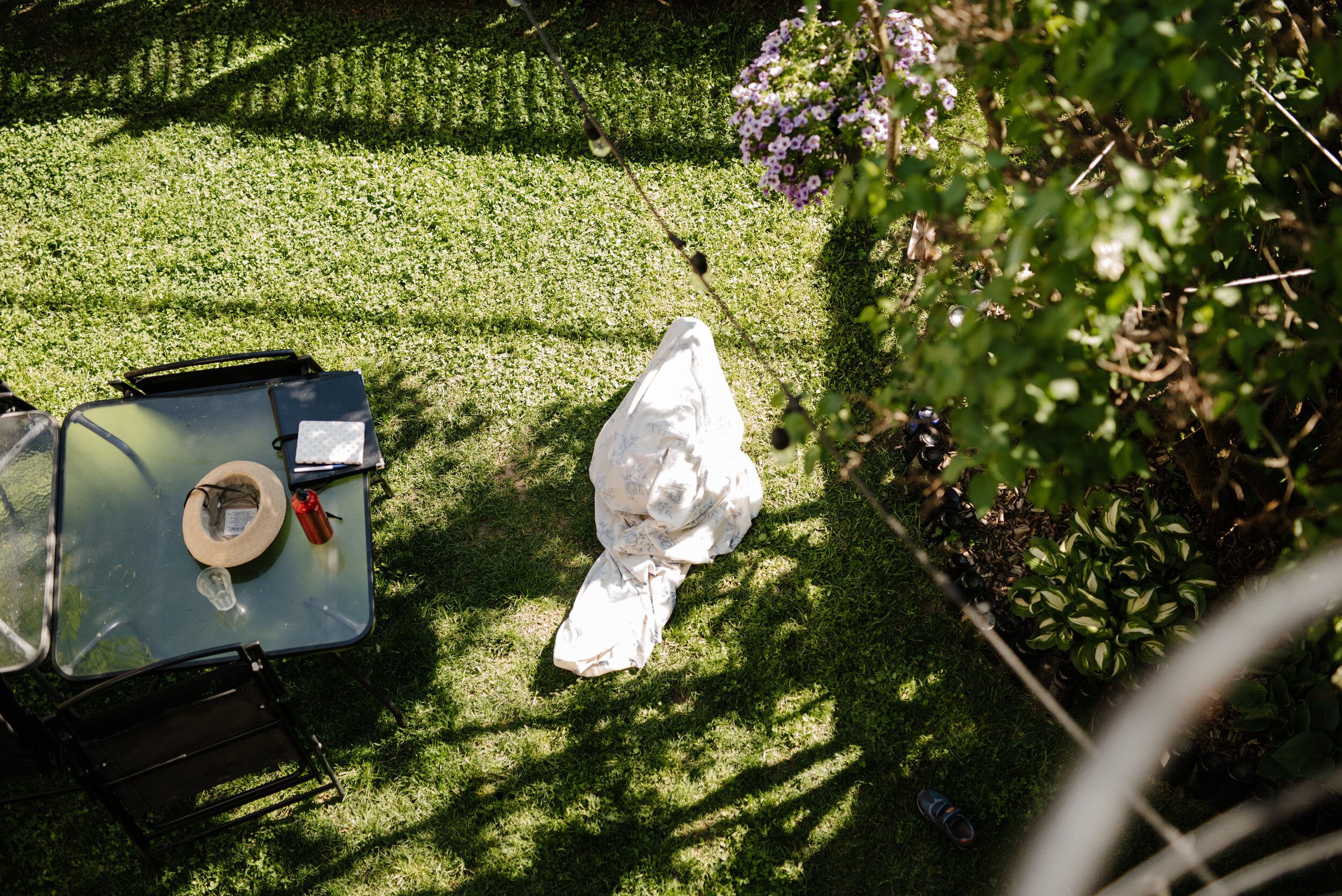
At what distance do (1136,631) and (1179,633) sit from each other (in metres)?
0.22

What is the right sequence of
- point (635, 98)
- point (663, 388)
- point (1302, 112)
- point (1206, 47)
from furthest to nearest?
point (635, 98), point (663, 388), point (1302, 112), point (1206, 47)

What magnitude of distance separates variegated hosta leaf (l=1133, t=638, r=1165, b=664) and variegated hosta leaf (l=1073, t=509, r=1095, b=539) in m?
0.55

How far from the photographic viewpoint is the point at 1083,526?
404cm

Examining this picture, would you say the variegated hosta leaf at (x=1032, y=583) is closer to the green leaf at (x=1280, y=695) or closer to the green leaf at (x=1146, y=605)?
the green leaf at (x=1146, y=605)

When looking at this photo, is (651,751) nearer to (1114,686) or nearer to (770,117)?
(1114,686)

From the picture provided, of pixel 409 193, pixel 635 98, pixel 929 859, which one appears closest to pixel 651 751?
pixel 929 859

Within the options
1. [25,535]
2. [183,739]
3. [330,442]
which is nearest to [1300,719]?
[330,442]

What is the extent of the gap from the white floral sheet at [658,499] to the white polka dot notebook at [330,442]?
1320mm

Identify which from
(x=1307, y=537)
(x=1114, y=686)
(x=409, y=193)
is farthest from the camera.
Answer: (x=409, y=193)

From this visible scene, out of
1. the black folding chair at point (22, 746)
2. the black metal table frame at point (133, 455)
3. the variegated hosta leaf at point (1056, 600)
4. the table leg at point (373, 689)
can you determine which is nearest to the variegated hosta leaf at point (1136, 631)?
the variegated hosta leaf at point (1056, 600)

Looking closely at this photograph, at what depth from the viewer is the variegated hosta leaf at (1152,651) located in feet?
12.1

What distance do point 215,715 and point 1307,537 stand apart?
3.78 m

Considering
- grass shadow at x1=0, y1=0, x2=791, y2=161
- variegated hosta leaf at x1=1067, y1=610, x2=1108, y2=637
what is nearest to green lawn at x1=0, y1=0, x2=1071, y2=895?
grass shadow at x1=0, y1=0, x2=791, y2=161

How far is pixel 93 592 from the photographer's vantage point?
3391 mm
